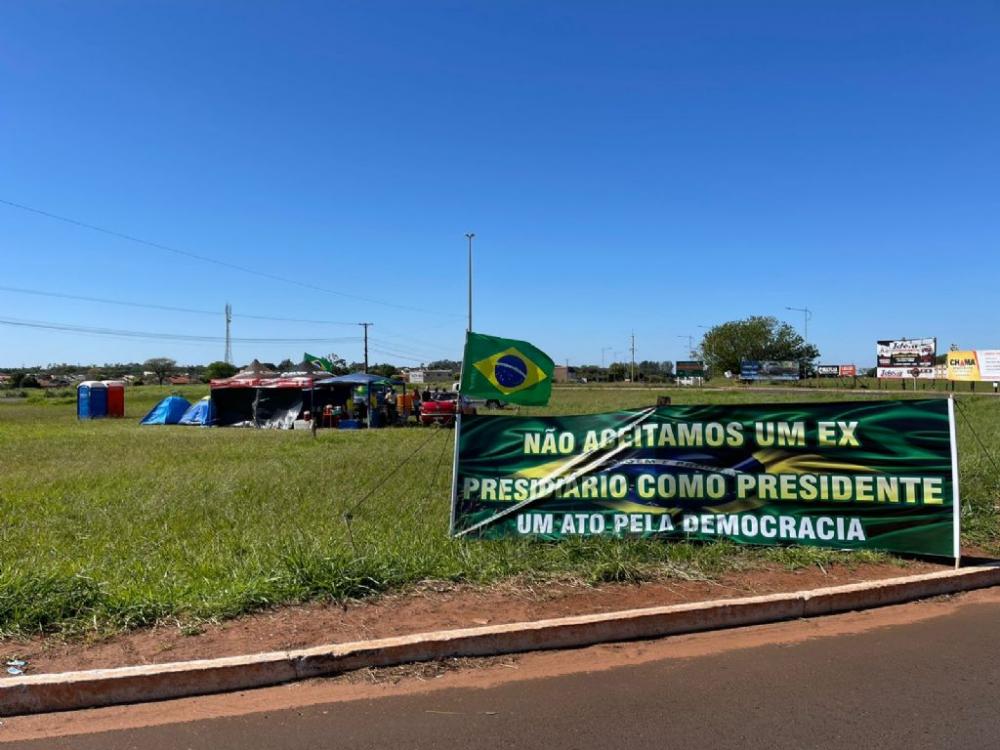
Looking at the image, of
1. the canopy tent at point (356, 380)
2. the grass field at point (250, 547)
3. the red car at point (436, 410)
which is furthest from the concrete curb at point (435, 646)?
the canopy tent at point (356, 380)

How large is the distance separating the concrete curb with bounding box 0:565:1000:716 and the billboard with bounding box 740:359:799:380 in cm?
8704

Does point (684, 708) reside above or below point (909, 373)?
below

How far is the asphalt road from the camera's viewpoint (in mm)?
3635

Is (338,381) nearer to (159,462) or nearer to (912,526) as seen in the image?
(159,462)

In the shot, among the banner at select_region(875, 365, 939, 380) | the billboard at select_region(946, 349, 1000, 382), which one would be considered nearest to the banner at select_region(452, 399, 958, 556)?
the billboard at select_region(946, 349, 1000, 382)

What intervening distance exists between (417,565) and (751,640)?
259 centimetres

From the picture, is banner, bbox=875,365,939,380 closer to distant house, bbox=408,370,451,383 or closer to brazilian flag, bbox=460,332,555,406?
distant house, bbox=408,370,451,383

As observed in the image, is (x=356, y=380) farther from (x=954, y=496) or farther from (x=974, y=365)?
(x=974, y=365)

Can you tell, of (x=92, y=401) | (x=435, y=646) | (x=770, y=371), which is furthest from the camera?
(x=770, y=371)

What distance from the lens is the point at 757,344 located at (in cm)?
12138

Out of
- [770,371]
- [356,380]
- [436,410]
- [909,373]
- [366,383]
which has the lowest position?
[436,410]

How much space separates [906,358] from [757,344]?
54444mm

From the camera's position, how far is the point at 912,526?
6.58 m

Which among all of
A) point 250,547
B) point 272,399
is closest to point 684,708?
point 250,547
